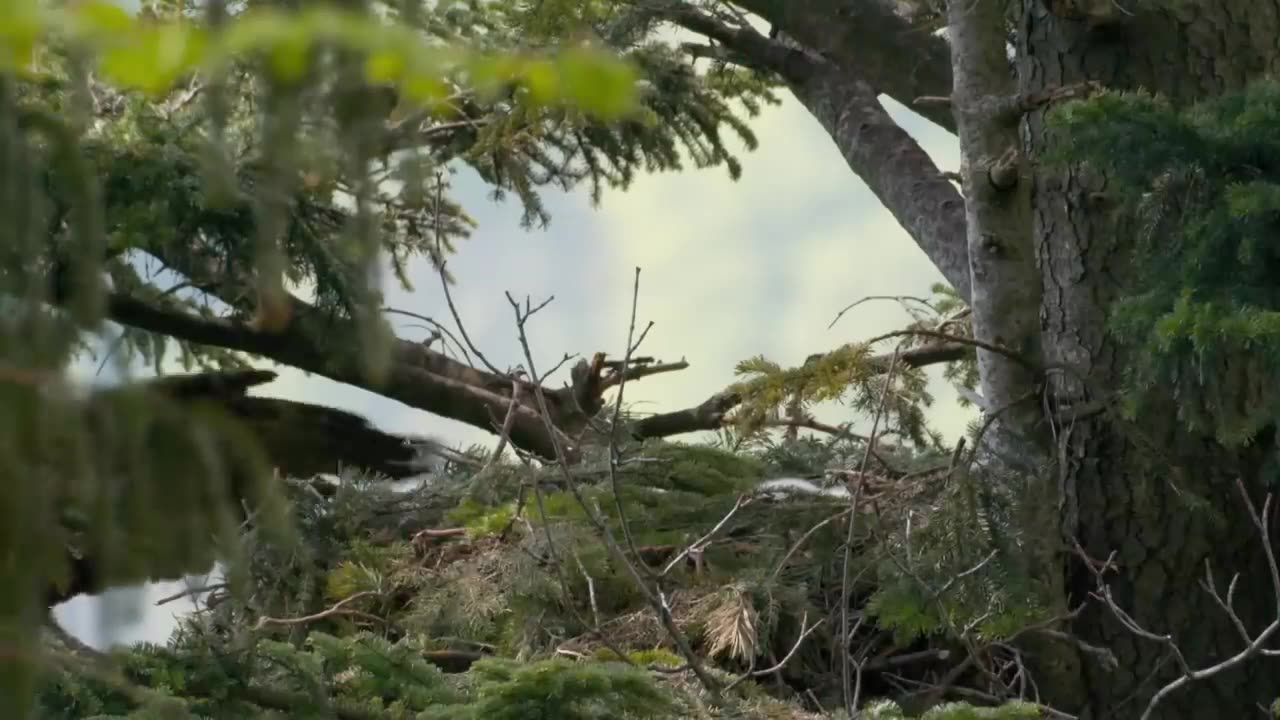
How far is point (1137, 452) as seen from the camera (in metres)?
3.32

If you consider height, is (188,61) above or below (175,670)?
above

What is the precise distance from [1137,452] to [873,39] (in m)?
1.85

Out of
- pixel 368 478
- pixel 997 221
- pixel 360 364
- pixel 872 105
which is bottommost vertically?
pixel 368 478

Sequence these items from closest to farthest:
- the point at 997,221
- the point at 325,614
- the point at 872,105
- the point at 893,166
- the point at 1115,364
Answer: the point at 325,614 → the point at 1115,364 → the point at 997,221 → the point at 893,166 → the point at 872,105

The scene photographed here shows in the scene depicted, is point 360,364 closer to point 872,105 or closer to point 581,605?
point 581,605

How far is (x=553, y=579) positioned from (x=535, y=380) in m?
0.80

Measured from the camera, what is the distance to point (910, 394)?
14.1ft

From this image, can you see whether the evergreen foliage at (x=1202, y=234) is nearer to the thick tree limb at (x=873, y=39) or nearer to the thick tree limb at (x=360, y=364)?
the thick tree limb at (x=360, y=364)

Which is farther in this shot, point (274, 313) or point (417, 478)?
point (417, 478)

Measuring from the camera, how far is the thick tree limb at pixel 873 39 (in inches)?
182

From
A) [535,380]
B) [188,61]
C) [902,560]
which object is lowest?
[902,560]

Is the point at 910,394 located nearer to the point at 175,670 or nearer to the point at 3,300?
the point at 175,670

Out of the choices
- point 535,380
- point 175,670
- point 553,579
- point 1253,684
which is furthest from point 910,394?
point 175,670

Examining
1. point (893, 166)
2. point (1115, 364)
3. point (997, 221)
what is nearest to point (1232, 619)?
point (1115, 364)
